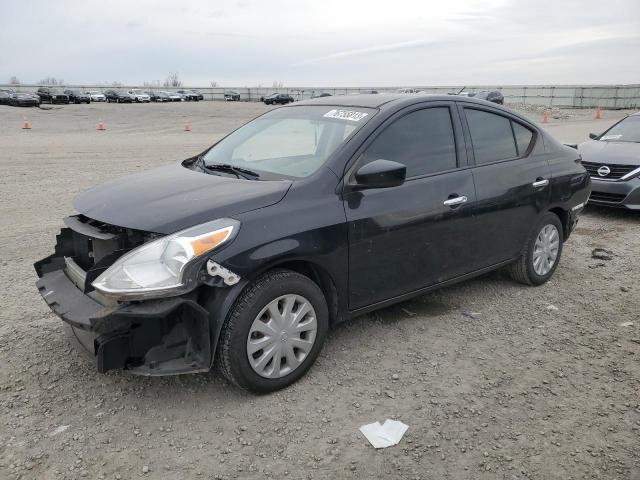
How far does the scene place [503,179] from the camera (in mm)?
4742

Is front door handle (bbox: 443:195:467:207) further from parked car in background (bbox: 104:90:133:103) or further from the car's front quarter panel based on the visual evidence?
parked car in background (bbox: 104:90:133:103)

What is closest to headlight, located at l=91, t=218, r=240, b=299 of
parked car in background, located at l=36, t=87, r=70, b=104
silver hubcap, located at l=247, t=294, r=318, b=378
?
silver hubcap, located at l=247, t=294, r=318, b=378

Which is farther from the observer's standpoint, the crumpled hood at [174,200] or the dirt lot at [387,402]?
the crumpled hood at [174,200]

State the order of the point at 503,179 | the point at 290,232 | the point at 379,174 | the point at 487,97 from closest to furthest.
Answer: the point at 290,232, the point at 379,174, the point at 503,179, the point at 487,97

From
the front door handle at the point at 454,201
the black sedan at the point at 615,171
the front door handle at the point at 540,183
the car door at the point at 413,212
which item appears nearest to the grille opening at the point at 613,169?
the black sedan at the point at 615,171

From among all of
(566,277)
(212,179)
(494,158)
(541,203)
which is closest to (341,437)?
(212,179)

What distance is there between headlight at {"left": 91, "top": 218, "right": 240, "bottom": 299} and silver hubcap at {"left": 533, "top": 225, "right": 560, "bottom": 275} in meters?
3.32

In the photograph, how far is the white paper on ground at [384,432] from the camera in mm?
3066

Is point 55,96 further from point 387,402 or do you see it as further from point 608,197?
point 387,402

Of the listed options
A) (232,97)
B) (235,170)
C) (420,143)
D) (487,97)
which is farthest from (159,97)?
(420,143)

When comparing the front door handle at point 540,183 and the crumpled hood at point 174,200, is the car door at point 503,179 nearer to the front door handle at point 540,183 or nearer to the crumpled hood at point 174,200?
the front door handle at point 540,183

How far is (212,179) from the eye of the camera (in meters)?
3.86

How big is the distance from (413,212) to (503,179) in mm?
1182

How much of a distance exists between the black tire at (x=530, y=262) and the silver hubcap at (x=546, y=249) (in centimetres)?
4
